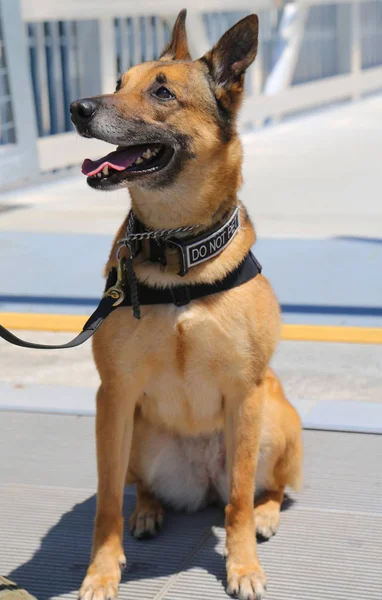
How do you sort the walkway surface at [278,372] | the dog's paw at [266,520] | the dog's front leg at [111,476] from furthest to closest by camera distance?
the dog's paw at [266,520] → the walkway surface at [278,372] → the dog's front leg at [111,476]

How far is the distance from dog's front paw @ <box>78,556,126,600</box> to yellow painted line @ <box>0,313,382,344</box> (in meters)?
2.67

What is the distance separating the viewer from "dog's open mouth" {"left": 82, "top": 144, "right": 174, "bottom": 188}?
9.07 ft

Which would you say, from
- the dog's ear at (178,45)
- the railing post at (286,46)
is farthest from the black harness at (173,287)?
the railing post at (286,46)

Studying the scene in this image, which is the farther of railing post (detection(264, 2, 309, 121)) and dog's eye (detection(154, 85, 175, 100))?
railing post (detection(264, 2, 309, 121))

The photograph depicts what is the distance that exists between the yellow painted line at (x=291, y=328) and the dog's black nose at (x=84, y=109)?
9.44 ft

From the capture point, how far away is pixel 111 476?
9.95 feet

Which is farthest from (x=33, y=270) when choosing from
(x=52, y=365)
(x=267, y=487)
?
(x=267, y=487)

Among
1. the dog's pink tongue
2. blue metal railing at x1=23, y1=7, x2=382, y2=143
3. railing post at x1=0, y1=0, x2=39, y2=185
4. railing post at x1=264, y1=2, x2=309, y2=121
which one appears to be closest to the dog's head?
the dog's pink tongue

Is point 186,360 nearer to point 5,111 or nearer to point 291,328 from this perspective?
point 291,328

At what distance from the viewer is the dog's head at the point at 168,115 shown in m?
2.79

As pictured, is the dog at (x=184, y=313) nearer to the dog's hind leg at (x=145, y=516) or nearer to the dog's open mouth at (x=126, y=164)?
the dog's open mouth at (x=126, y=164)

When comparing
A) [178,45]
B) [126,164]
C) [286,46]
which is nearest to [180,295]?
[126,164]

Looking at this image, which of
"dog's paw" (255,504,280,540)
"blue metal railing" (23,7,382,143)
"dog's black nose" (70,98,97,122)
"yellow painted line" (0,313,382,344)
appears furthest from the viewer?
"blue metal railing" (23,7,382,143)

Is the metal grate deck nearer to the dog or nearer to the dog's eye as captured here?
the dog
